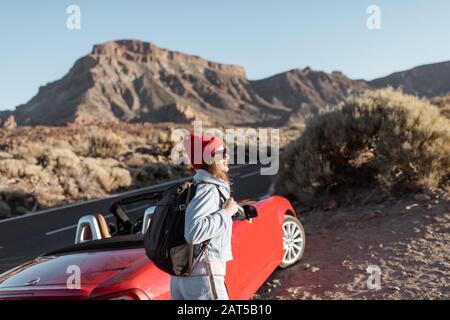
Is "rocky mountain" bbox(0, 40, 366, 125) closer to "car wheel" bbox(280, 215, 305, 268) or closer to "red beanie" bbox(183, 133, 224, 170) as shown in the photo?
"car wheel" bbox(280, 215, 305, 268)

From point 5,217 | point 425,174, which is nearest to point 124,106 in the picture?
point 5,217

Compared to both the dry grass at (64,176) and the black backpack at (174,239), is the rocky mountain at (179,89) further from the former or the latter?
the black backpack at (174,239)

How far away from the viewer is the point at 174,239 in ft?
9.73

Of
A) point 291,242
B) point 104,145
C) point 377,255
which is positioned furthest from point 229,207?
point 104,145

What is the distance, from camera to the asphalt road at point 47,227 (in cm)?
951

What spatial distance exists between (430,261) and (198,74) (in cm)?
Result: 16479

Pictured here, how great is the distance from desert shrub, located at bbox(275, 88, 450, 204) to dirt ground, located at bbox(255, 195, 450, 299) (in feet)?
2.59

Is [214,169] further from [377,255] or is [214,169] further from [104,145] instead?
[104,145]

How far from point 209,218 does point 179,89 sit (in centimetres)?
14696

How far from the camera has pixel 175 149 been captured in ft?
92.7

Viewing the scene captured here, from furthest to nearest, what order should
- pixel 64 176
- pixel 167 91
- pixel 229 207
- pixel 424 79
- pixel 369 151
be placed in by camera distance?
pixel 424 79 < pixel 167 91 < pixel 64 176 < pixel 369 151 < pixel 229 207

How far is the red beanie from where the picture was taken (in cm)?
310

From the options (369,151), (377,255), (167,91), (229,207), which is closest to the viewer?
(229,207)
